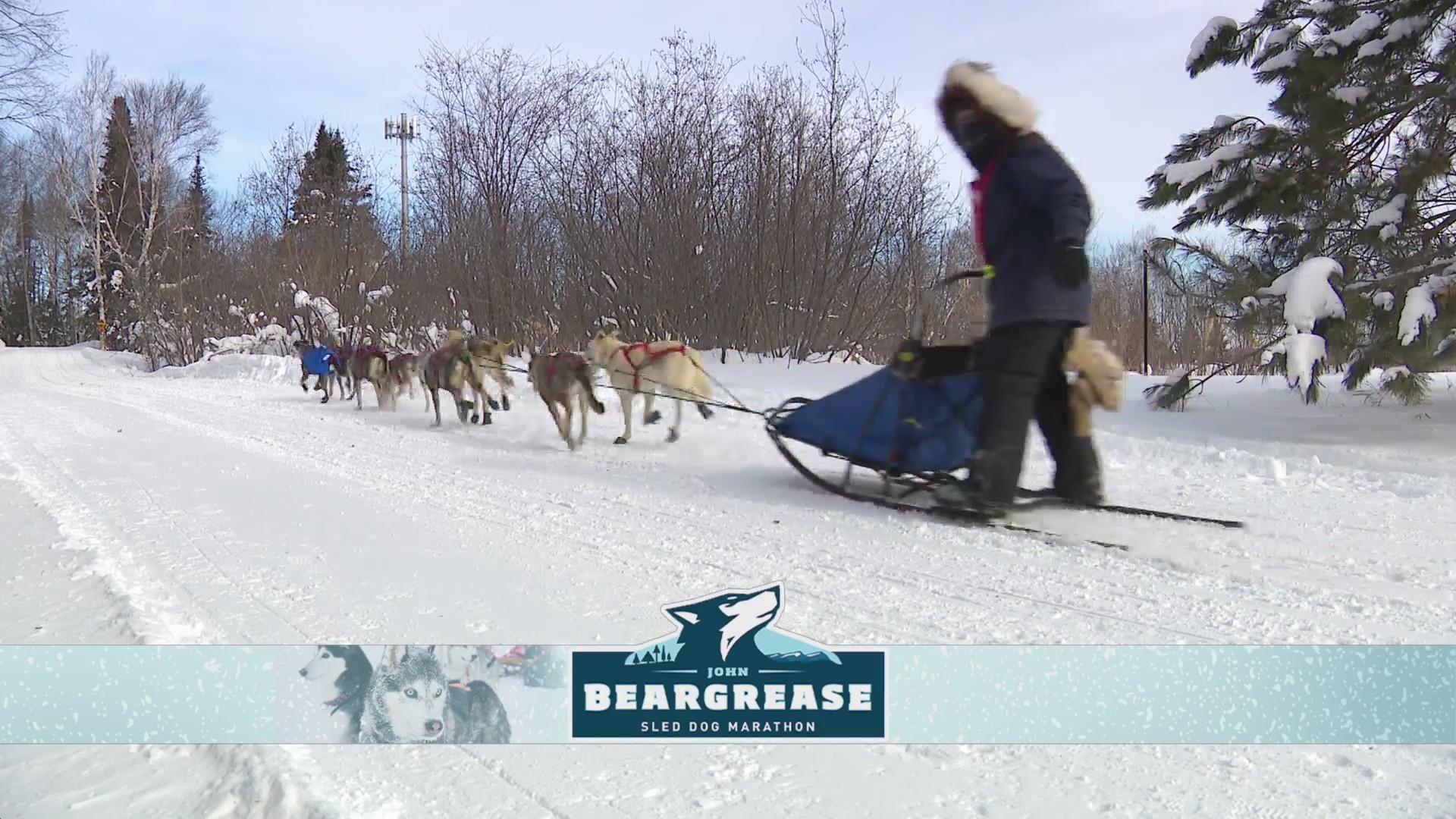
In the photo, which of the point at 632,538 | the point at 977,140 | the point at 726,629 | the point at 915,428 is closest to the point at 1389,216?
the point at 915,428

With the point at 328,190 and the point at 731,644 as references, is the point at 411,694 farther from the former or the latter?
the point at 328,190

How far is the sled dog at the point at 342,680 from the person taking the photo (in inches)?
49.1

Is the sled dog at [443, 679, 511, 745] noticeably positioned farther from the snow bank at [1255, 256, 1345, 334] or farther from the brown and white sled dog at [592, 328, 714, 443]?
the snow bank at [1255, 256, 1345, 334]

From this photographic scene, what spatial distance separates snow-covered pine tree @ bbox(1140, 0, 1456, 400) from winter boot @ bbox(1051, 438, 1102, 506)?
70.2 inches

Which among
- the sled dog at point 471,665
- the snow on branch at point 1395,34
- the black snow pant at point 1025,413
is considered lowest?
the sled dog at point 471,665

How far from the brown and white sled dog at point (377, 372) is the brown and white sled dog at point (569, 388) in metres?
4.65

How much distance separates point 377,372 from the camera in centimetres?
1100

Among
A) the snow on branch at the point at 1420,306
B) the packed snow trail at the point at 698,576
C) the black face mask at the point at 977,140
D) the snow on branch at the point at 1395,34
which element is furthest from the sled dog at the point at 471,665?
the snow on branch at the point at 1395,34

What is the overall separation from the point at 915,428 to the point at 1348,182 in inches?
151

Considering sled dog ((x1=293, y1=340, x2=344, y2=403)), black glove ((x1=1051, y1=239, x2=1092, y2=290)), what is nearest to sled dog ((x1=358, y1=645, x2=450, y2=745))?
black glove ((x1=1051, y1=239, x2=1092, y2=290))

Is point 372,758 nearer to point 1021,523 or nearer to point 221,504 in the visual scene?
point 1021,523

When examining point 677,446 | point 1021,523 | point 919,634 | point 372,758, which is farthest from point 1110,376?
point 677,446

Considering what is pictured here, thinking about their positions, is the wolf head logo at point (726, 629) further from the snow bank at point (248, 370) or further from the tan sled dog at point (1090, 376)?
the snow bank at point (248, 370)

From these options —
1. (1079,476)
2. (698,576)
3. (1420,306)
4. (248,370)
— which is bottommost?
(698,576)
